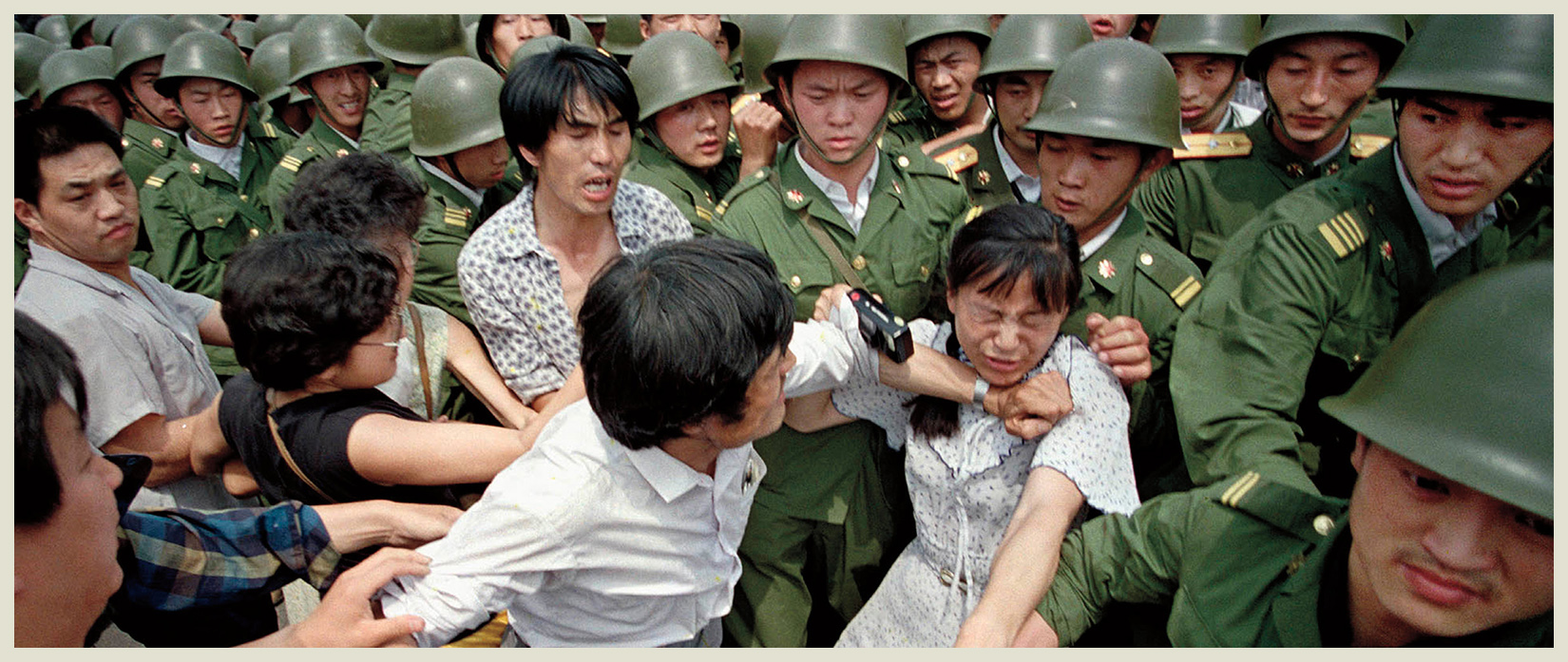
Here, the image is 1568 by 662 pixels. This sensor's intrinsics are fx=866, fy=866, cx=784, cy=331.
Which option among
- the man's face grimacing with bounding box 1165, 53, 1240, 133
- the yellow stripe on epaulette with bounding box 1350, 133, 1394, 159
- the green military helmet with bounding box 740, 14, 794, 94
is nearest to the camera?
the yellow stripe on epaulette with bounding box 1350, 133, 1394, 159

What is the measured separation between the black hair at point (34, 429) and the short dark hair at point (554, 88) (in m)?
1.60

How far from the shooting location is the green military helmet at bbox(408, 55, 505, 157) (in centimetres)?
383

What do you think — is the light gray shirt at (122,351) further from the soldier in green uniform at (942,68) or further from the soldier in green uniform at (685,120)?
the soldier in green uniform at (942,68)

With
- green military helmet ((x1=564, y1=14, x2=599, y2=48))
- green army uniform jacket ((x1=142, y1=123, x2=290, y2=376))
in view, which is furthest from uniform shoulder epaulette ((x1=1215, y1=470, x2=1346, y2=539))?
green military helmet ((x1=564, y1=14, x2=599, y2=48))

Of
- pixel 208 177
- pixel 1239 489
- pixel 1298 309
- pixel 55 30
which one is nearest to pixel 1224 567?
pixel 1239 489

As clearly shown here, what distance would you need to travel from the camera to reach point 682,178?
4070 mm

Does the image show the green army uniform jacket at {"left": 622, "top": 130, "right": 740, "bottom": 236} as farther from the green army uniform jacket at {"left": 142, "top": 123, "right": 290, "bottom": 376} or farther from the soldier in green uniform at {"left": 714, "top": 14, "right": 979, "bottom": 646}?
the green army uniform jacket at {"left": 142, "top": 123, "right": 290, "bottom": 376}

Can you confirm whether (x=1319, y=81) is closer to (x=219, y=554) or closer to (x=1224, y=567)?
(x=1224, y=567)

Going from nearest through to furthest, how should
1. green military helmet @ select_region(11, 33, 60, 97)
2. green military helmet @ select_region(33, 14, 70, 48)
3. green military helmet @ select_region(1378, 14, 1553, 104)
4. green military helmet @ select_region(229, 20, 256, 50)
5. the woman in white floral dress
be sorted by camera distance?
1. green military helmet @ select_region(1378, 14, 1553, 104)
2. the woman in white floral dress
3. green military helmet @ select_region(11, 33, 60, 97)
4. green military helmet @ select_region(229, 20, 256, 50)
5. green military helmet @ select_region(33, 14, 70, 48)

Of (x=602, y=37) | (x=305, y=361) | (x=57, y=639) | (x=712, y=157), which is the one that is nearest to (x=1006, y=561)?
(x=305, y=361)

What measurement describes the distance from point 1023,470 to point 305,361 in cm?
177

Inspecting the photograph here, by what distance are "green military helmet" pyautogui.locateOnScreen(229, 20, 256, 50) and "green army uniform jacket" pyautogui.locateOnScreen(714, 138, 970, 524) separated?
7971 mm

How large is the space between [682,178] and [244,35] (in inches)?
284

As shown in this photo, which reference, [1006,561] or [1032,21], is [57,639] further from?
[1032,21]
